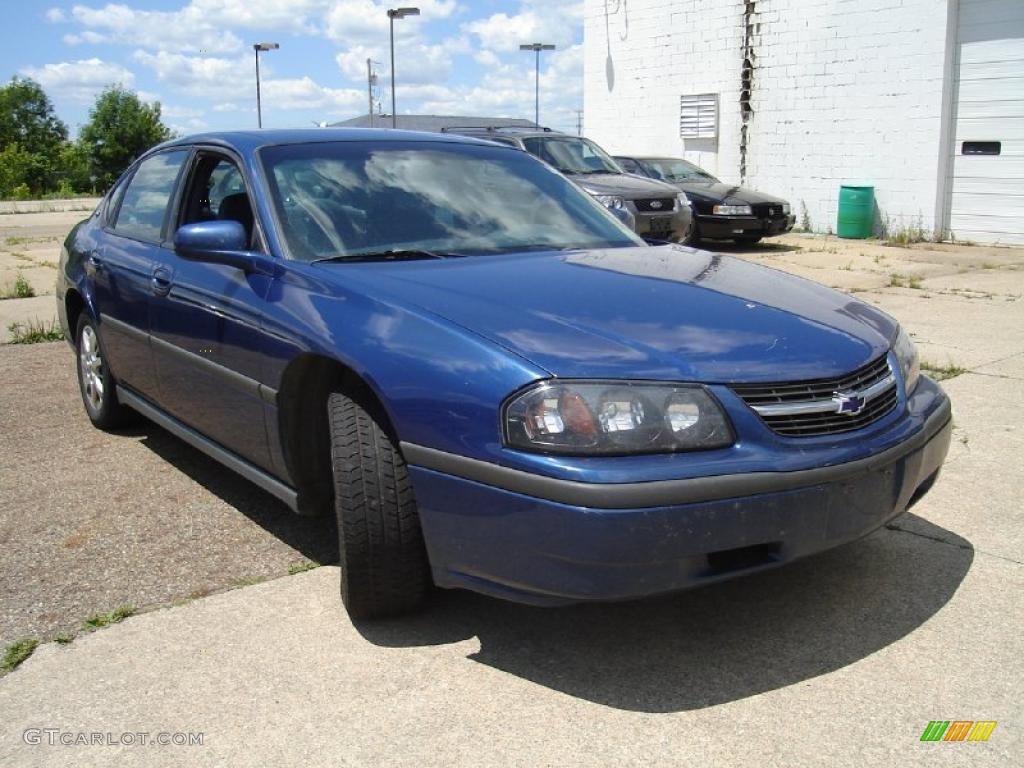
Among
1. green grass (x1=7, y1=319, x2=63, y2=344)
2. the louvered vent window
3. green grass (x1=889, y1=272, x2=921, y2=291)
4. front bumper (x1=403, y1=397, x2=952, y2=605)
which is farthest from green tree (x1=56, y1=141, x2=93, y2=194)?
front bumper (x1=403, y1=397, x2=952, y2=605)

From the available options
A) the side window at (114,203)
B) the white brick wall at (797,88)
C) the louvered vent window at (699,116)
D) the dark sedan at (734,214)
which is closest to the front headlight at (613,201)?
the dark sedan at (734,214)

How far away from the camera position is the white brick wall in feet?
50.4

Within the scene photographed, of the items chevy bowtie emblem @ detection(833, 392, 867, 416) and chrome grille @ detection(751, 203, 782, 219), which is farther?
chrome grille @ detection(751, 203, 782, 219)

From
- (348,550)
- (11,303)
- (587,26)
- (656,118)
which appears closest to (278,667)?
(348,550)

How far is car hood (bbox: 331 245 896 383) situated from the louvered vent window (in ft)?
51.9

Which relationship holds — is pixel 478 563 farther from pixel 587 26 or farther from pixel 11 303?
pixel 587 26

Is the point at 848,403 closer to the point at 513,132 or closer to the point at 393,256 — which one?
the point at 393,256

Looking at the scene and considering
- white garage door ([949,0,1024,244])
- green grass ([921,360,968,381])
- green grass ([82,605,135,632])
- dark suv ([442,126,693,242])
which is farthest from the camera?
white garage door ([949,0,1024,244])

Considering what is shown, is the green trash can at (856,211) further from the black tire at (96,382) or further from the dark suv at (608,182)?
the black tire at (96,382)

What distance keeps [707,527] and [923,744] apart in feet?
2.36

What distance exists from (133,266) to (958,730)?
3.63 m

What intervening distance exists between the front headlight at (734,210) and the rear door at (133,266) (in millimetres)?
10462

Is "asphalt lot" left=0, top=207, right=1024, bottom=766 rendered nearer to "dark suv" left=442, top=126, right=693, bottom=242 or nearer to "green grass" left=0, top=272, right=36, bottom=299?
"green grass" left=0, top=272, right=36, bottom=299

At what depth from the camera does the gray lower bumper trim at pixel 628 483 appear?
97.1 inches
